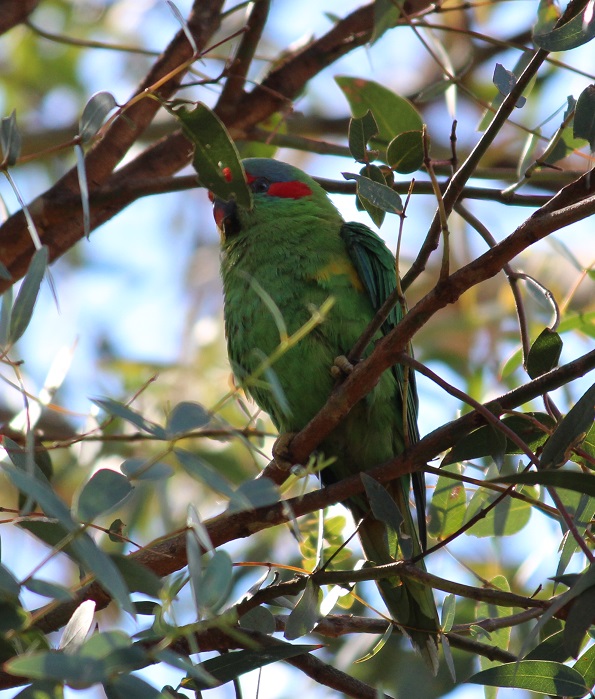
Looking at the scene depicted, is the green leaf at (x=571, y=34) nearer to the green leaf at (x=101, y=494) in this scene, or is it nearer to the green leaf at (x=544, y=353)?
the green leaf at (x=544, y=353)

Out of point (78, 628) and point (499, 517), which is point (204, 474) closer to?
point (78, 628)

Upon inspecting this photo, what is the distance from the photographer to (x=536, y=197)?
2.09 m

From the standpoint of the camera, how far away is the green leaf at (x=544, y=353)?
5.46 feet

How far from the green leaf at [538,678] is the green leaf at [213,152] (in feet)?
3.36

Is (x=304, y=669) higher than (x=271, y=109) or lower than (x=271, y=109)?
lower

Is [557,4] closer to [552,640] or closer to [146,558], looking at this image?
[552,640]

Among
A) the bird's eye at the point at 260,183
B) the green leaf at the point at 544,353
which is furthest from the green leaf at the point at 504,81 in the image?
the bird's eye at the point at 260,183

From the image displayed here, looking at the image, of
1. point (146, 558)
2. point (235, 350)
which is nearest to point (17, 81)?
point (235, 350)

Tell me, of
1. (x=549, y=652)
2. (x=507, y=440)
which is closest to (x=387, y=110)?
(x=507, y=440)

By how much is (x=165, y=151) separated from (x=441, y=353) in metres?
2.07

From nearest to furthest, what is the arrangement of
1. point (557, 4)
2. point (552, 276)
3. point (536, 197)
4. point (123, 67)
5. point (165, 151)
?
point (536, 197) < point (557, 4) < point (165, 151) < point (552, 276) < point (123, 67)

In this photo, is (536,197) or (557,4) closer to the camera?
(536,197)

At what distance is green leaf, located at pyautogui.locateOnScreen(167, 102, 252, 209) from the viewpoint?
1.71 metres

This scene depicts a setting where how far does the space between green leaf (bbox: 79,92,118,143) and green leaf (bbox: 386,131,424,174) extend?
0.56 m
